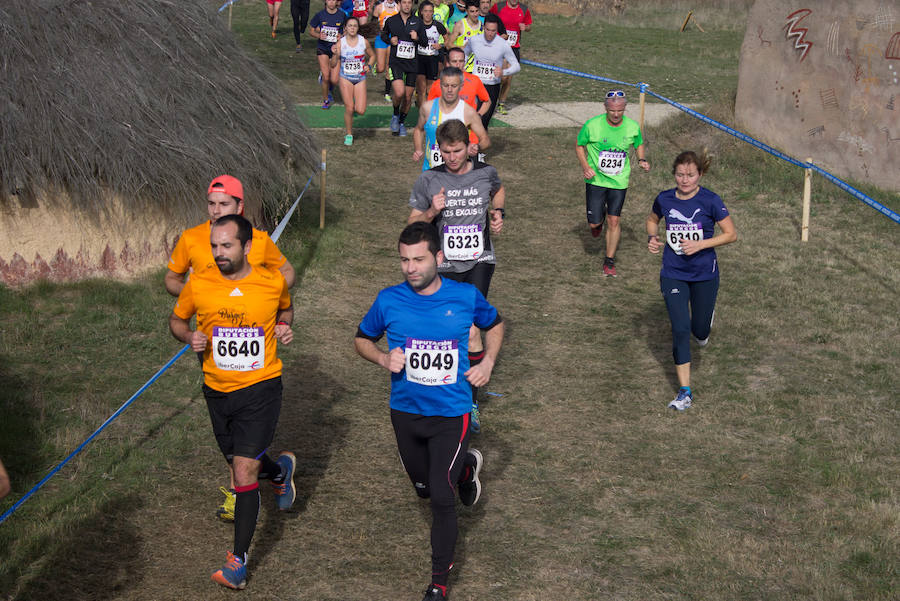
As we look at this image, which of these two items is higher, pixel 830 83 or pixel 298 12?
pixel 830 83

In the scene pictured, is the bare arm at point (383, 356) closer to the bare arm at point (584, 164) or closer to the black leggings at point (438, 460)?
the black leggings at point (438, 460)

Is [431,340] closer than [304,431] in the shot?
Yes

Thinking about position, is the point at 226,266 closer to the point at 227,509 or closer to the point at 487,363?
the point at 487,363

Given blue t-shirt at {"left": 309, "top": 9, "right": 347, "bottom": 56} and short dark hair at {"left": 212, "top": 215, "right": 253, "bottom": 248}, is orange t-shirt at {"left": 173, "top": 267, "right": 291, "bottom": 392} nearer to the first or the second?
short dark hair at {"left": 212, "top": 215, "right": 253, "bottom": 248}

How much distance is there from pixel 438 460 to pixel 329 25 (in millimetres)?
12876

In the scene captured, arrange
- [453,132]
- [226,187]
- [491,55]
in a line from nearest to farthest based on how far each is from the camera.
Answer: [226,187] < [453,132] < [491,55]

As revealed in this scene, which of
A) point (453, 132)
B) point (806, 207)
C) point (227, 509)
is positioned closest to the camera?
point (227, 509)

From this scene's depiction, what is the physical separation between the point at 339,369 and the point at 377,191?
18.7ft

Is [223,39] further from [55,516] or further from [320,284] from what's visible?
[55,516]

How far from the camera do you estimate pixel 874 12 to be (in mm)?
13320

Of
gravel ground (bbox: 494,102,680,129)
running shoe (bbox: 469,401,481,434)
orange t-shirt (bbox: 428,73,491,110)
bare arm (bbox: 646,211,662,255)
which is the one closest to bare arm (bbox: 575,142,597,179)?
orange t-shirt (bbox: 428,73,491,110)

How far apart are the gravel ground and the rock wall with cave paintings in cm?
293

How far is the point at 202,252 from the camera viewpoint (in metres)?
6.00

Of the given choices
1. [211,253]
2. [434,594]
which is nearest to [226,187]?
[211,253]
